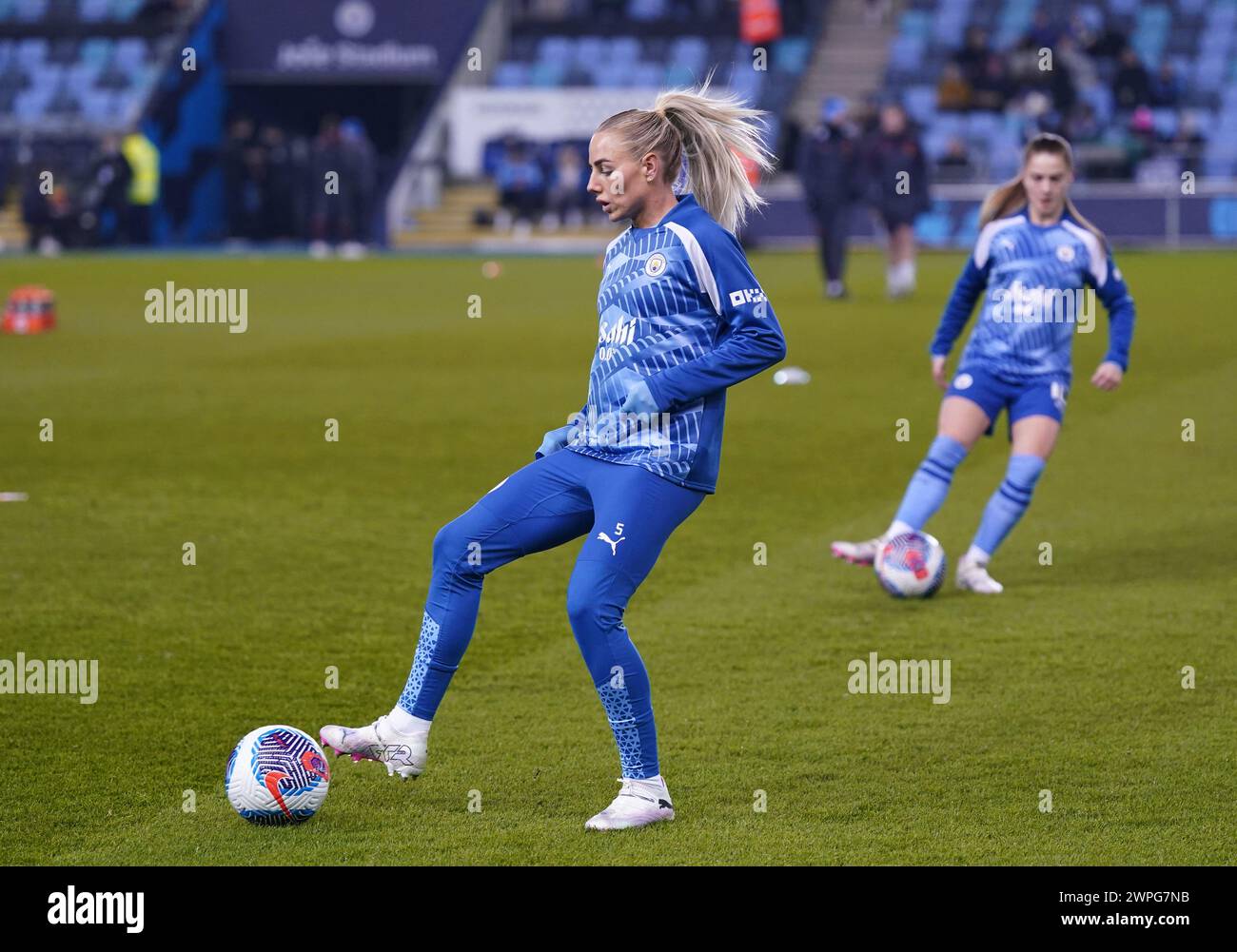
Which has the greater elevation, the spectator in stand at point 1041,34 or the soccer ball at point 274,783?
the spectator in stand at point 1041,34

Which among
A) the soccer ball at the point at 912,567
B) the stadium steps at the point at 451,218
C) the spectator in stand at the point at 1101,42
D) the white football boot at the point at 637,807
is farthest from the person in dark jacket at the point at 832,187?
the white football boot at the point at 637,807

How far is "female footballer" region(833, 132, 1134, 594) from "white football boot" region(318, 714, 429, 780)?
11.3ft

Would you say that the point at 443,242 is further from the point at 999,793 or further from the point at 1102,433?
the point at 999,793

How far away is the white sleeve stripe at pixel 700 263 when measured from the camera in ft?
16.5

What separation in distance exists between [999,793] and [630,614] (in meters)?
2.71

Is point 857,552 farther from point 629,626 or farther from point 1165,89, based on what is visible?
point 1165,89

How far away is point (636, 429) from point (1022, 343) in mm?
3651

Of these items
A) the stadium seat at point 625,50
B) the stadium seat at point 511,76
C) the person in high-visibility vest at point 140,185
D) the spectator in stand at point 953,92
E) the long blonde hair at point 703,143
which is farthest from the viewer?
the stadium seat at point 625,50

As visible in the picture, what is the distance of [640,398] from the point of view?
4.98m

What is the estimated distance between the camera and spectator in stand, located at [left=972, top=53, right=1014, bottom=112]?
35594 millimetres

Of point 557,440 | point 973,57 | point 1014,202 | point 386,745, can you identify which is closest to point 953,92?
point 973,57

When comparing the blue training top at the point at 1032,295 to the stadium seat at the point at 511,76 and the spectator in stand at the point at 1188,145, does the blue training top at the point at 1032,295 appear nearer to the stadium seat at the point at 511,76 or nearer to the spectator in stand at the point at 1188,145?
the spectator in stand at the point at 1188,145

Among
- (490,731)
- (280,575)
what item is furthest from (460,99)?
(490,731)

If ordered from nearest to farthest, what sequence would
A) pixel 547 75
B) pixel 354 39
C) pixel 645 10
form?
pixel 354 39
pixel 547 75
pixel 645 10
